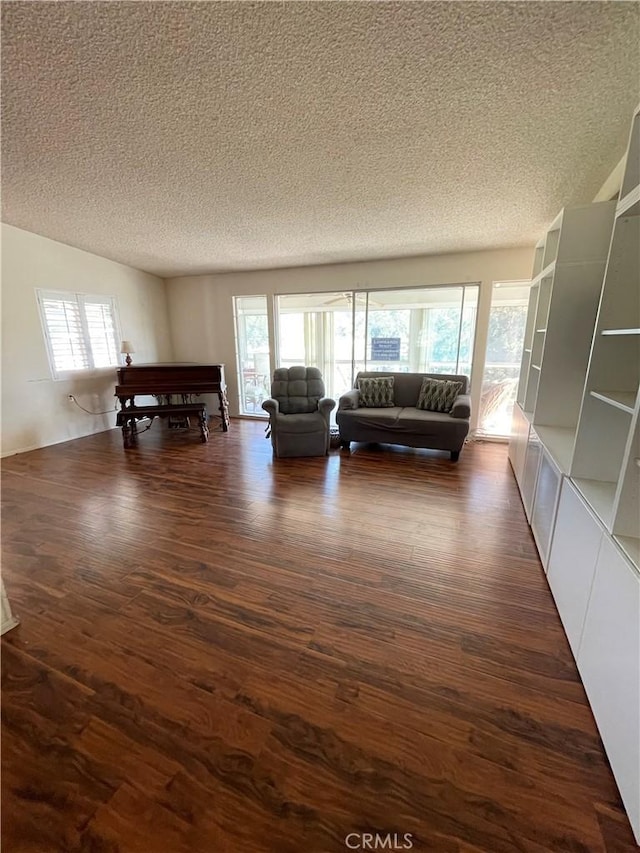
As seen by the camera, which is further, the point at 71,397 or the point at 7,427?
the point at 71,397

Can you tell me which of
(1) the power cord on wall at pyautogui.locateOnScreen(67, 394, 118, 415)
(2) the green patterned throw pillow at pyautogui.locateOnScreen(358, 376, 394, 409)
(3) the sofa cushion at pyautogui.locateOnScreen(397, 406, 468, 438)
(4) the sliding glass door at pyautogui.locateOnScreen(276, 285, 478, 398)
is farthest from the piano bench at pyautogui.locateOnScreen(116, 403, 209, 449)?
(3) the sofa cushion at pyautogui.locateOnScreen(397, 406, 468, 438)

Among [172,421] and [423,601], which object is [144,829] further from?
[172,421]

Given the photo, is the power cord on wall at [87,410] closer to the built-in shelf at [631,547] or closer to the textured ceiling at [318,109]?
the textured ceiling at [318,109]

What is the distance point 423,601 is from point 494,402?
3.55m

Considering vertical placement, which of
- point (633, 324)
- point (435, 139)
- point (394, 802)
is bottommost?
point (394, 802)

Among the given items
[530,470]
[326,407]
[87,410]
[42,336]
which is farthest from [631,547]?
[87,410]

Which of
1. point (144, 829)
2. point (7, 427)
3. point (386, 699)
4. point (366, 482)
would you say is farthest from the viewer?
point (7, 427)

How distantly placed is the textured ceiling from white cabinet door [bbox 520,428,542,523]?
1.93m

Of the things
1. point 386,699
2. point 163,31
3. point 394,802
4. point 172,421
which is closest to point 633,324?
point 386,699

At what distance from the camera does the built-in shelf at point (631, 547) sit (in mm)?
1052

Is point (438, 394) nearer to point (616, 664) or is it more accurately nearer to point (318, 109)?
point (318, 109)

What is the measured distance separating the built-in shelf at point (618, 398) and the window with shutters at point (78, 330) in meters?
5.66

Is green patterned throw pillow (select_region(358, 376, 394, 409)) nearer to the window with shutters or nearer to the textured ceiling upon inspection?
the textured ceiling

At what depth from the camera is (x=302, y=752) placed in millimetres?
1115
